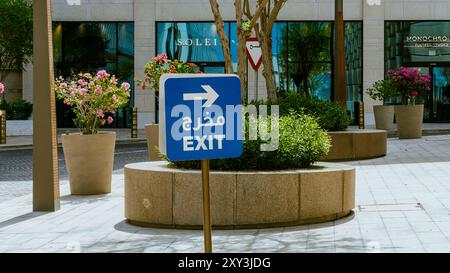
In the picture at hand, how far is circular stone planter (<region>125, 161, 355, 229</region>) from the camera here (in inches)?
424

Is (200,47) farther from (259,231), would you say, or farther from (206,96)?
(206,96)

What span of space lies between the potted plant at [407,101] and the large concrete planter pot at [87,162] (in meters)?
15.2

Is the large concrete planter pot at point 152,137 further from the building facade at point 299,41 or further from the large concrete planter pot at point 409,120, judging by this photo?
the building facade at point 299,41

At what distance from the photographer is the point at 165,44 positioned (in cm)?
4028

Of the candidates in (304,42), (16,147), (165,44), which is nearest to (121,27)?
(165,44)

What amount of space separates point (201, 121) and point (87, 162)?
927 cm

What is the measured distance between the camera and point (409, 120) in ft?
94.2

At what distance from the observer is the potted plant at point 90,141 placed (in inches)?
598

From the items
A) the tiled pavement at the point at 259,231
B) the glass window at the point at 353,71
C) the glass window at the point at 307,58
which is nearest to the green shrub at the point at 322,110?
the tiled pavement at the point at 259,231

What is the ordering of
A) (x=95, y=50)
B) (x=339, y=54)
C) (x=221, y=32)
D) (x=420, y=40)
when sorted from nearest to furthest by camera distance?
(x=221, y=32)
(x=339, y=54)
(x=420, y=40)
(x=95, y=50)

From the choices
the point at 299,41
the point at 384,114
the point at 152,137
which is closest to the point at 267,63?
the point at 152,137

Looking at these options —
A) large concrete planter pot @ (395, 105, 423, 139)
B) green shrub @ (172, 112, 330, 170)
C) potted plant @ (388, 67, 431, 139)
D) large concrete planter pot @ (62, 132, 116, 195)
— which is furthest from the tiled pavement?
potted plant @ (388, 67, 431, 139)

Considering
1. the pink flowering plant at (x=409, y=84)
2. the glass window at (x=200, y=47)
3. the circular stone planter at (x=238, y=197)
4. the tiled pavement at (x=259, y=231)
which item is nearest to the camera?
the tiled pavement at (x=259, y=231)
